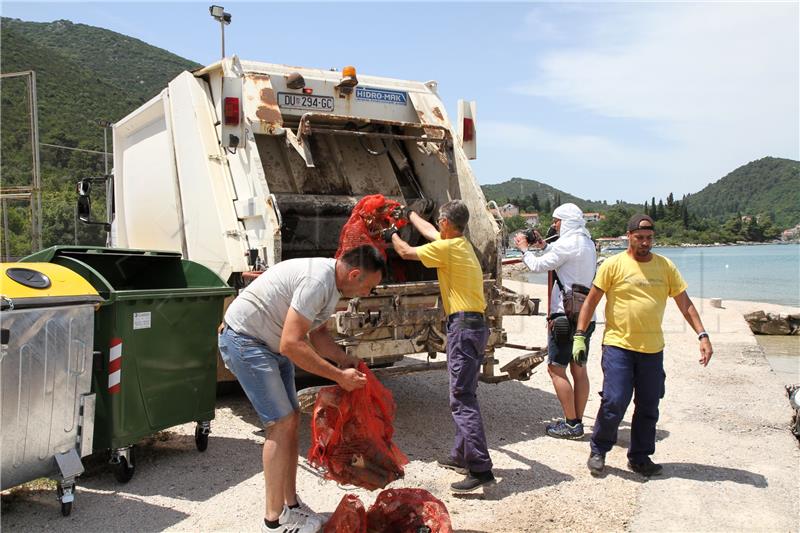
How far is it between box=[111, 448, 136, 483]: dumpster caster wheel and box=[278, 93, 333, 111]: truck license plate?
3.00 m

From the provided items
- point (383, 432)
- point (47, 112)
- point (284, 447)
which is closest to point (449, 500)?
point (383, 432)

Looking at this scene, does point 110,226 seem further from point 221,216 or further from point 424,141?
point 424,141

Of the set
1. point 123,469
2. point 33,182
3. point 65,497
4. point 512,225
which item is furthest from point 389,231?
point 33,182

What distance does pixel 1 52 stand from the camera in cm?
3625

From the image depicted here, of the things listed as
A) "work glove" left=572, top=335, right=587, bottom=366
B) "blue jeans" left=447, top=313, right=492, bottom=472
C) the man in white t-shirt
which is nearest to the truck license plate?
"blue jeans" left=447, top=313, right=492, bottom=472

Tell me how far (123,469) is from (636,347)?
10.4 ft

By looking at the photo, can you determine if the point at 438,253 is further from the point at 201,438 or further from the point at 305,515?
the point at 201,438

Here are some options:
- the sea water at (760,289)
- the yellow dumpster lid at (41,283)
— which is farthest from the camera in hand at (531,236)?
the sea water at (760,289)

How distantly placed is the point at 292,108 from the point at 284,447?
3.28 meters

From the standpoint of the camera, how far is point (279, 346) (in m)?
3.14

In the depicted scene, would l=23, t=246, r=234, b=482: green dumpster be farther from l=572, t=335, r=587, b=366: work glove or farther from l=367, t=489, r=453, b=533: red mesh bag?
l=572, t=335, r=587, b=366: work glove

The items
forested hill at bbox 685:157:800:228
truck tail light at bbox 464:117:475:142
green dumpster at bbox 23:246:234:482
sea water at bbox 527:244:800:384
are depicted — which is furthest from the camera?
forested hill at bbox 685:157:800:228

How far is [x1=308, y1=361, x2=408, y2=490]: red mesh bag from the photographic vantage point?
3189 mm

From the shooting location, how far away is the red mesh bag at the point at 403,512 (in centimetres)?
307
